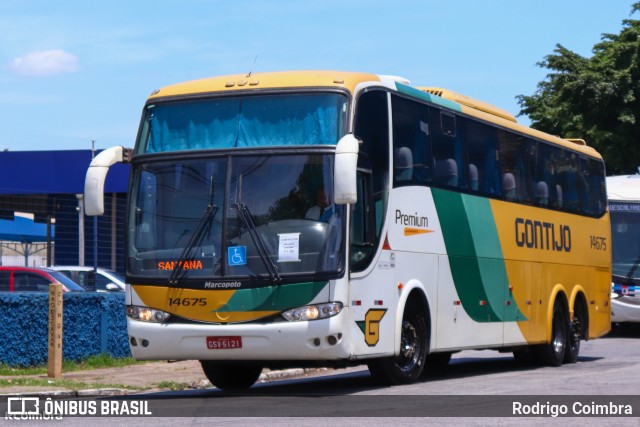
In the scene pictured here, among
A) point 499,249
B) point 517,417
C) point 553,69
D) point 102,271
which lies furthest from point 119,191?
point 517,417

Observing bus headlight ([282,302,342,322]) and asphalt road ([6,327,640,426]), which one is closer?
asphalt road ([6,327,640,426])

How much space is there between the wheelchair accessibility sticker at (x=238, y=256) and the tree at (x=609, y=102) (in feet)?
93.9

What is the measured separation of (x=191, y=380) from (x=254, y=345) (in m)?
3.81

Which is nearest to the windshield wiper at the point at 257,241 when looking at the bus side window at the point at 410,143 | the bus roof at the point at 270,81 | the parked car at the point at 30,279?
the bus roof at the point at 270,81

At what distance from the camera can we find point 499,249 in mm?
17266

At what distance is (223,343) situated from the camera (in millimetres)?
12852

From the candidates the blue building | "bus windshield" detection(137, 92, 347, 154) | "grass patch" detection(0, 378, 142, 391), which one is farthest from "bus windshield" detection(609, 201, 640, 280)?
"bus windshield" detection(137, 92, 347, 154)

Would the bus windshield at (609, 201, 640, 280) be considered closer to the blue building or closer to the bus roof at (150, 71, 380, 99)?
the blue building

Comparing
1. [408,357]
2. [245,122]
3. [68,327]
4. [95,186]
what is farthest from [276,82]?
[68,327]

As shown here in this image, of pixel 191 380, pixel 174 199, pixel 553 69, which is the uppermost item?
pixel 553 69

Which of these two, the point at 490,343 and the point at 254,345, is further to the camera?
the point at 490,343

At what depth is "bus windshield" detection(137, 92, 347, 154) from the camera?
43.2ft

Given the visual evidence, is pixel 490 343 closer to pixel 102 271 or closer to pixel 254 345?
pixel 254 345

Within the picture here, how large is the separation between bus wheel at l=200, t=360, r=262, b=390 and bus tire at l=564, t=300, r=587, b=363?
22.4 ft
